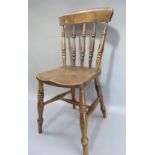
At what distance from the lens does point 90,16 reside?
4.04 feet

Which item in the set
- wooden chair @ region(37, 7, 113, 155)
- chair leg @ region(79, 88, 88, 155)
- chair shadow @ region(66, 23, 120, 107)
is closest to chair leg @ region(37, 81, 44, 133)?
wooden chair @ region(37, 7, 113, 155)

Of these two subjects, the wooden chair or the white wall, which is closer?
the wooden chair

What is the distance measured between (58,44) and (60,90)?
1.30 feet

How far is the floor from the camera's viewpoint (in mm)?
1059

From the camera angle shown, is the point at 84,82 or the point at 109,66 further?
the point at 109,66

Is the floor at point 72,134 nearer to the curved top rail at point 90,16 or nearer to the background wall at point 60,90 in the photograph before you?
the background wall at point 60,90

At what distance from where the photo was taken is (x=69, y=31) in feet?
4.88

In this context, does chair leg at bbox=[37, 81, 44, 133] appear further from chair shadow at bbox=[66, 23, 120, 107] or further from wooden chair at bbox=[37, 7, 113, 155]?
chair shadow at bbox=[66, 23, 120, 107]

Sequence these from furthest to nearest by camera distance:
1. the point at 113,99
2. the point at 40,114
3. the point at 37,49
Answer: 1. the point at 37,49
2. the point at 113,99
3. the point at 40,114

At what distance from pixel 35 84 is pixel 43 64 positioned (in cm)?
20

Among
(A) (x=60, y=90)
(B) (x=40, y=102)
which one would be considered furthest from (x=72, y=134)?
(A) (x=60, y=90)

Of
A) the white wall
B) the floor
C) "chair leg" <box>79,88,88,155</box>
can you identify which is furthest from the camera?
the white wall
